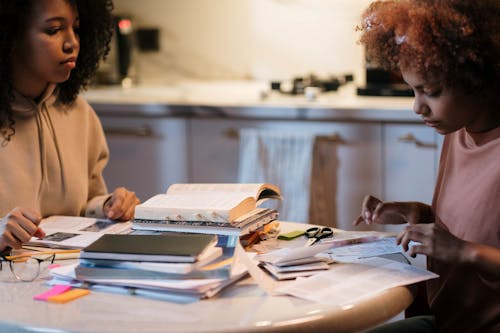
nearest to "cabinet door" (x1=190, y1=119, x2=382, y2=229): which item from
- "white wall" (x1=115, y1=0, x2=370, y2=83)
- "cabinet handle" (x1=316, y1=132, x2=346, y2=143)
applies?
"cabinet handle" (x1=316, y1=132, x2=346, y2=143)

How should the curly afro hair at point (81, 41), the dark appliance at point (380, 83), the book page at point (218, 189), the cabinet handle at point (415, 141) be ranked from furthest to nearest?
the dark appliance at point (380, 83)
the cabinet handle at point (415, 141)
the curly afro hair at point (81, 41)
the book page at point (218, 189)

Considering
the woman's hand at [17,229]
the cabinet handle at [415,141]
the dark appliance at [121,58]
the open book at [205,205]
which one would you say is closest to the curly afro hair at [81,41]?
the woman's hand at [17,229]

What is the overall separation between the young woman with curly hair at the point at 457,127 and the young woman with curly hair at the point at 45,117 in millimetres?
718

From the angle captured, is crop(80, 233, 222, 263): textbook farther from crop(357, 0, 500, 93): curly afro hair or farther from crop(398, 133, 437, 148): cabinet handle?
crop(398, 133, 437, 148): cabinet handle

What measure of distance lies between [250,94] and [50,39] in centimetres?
148

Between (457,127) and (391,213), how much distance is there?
26 centimetres

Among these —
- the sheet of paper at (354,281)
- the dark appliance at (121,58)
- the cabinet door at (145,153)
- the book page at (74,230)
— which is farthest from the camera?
the dark appliance at (121,58)

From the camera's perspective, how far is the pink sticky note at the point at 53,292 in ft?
4.09

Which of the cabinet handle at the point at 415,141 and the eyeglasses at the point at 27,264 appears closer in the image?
the eyeglasses at the point at 27,264

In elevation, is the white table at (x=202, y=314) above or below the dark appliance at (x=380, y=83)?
below

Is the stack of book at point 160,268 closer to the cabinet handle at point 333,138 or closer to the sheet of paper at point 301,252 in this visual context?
the sheet of paper at point 301,252

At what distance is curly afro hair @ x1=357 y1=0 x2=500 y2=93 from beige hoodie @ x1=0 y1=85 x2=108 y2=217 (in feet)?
3.06

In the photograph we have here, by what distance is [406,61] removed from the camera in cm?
139

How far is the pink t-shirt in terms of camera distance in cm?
139
